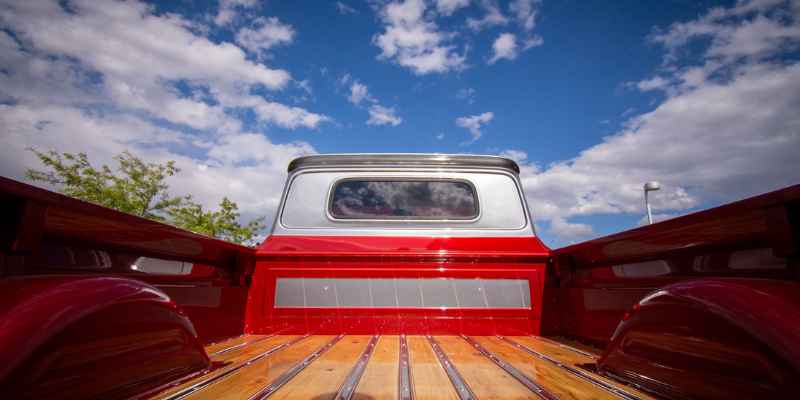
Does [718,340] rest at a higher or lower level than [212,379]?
higher

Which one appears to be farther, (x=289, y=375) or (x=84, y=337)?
(x=289, y=375)

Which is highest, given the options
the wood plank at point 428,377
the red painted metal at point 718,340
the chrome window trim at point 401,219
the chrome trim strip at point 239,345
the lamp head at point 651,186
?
the lamp head at point 651,186

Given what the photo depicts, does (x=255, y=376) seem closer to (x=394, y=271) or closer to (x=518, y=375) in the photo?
(x=518, y=375)

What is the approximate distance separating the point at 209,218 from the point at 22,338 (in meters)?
24.1

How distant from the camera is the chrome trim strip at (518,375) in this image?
134 cm

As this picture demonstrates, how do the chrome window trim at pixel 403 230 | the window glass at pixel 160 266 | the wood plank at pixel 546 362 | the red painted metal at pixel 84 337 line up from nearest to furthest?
1. the red painted metal at pixel 84 337
2. the wood plank at pixel 546 362
3. the window glass at pixel 160 266
4. the chrome window trim at pixel 403 230

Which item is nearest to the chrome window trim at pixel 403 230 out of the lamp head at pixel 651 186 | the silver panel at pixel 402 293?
the silver panel at pixel 402 293

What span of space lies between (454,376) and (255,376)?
32.6 inches

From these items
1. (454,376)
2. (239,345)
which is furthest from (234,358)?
(454,376)

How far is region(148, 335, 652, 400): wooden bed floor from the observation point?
1.33m

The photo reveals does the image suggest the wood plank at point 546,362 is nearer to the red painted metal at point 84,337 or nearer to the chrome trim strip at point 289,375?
the chrome trim strip at point 289,375

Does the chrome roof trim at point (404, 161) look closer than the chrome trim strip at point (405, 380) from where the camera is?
No

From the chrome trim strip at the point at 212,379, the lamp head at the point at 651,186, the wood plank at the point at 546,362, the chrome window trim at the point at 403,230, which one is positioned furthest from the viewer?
the lamp head at the point at 651,186

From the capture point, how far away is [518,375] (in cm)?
158
